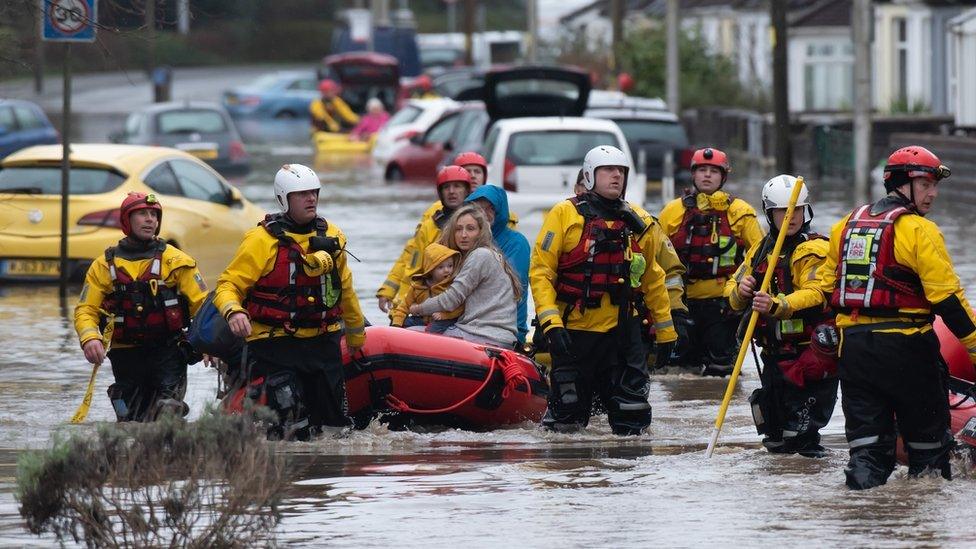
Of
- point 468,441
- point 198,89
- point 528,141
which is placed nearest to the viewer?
point 468,441

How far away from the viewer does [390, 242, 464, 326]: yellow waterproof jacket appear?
11078mm

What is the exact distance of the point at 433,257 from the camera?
11125 mm

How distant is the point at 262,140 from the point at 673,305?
118ft

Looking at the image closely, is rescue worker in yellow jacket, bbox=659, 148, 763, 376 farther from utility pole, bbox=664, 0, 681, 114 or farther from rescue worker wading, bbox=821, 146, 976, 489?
utility pole, bbox=664, 0, 681, 114

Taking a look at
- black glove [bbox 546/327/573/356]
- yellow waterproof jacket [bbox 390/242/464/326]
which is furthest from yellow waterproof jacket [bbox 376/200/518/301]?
black glove [bbox 546/327/573/356]

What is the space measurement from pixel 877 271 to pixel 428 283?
347cm

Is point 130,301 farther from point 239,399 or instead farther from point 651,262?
point 651,262

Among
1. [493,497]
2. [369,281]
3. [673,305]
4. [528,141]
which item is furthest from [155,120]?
[493,497]

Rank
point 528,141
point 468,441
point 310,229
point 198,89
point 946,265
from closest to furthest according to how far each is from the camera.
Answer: point 946,265 → point 310,229 → point 468,441 → point 528,141 → point 198,89

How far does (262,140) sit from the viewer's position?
46.5m

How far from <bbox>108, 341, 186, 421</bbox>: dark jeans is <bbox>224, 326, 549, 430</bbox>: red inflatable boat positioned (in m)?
0.93

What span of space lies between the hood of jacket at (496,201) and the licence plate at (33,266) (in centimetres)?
660

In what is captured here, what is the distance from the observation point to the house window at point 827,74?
157ft

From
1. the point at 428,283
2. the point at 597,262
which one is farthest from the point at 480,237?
the point at 597,262
